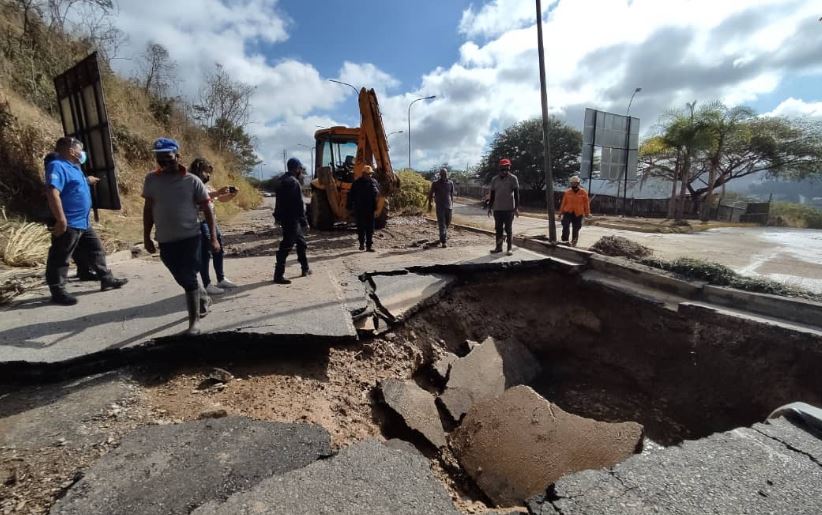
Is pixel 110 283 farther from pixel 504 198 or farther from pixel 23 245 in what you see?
pixel 504 198

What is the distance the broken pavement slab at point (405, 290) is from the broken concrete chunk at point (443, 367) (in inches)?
24.9

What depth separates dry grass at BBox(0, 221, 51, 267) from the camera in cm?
509

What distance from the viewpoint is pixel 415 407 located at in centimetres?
318

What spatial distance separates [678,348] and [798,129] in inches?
1046

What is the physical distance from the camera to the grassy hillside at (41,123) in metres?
7.22

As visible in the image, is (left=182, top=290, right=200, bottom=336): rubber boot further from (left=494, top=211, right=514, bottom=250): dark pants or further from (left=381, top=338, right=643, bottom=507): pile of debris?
(left=494, top=211, right=514, bottom=250): dark pants

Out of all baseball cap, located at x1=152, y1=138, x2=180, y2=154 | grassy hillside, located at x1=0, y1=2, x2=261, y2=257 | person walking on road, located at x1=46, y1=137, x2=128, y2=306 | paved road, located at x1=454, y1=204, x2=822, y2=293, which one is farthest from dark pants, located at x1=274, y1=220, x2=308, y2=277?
paved road, located at x1=454, y1=204, x2=822, y2=293

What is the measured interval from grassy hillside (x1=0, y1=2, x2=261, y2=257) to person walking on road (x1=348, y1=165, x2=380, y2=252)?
4.31m

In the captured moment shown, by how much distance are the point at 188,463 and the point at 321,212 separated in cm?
795

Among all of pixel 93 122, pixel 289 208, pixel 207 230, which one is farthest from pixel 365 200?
pixel 93 122

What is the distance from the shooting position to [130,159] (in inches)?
444

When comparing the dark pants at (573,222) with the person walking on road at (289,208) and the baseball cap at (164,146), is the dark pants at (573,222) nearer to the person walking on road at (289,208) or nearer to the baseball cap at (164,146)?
the person walking on road at (289,208)

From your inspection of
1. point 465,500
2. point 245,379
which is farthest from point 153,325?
point 465,500

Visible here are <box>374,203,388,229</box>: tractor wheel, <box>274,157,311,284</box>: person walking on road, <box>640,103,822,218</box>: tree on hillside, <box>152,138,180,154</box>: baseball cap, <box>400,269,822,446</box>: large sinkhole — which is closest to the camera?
<box>152,138,180,154</box>: baseball cap
